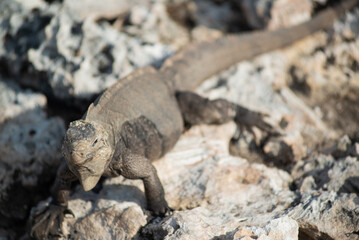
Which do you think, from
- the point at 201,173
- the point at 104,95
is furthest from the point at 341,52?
the point at 104,95

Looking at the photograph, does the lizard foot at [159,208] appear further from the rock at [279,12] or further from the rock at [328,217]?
the rock at [279,12]

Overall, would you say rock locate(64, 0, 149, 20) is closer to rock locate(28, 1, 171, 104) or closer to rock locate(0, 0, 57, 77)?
rock locate(0, 0, 57, 77)

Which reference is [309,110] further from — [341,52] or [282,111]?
[341,52]

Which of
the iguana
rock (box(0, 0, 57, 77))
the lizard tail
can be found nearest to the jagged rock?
the iguana

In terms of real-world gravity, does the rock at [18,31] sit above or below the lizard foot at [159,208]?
above

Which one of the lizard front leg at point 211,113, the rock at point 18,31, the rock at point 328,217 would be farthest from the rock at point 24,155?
the rock at point 328,217

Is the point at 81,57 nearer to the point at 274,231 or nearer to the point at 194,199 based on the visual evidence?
the point at 194,199

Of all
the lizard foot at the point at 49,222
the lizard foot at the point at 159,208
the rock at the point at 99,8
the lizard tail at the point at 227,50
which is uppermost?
the rock at the point at 99,8
